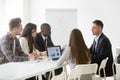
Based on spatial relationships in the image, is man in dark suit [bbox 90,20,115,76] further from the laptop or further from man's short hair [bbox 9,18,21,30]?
man's short hair [bbox 9,18,21,30]

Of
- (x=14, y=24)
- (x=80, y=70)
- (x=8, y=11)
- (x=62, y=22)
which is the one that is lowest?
(x=80, y=70)

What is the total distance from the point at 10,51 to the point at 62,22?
371 cm

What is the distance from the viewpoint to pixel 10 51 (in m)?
3.46

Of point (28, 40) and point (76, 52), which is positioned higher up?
point (28, 40)

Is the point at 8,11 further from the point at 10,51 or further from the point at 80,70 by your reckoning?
the point at 80,70

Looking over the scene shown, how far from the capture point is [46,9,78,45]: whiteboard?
273 inches

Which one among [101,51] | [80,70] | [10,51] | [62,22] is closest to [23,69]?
[10,51]

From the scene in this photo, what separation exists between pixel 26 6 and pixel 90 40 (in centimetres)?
224

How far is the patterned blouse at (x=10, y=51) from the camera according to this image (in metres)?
3.46

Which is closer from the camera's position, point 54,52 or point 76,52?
point 76,52

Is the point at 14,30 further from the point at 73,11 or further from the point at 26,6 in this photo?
the point at 26,6

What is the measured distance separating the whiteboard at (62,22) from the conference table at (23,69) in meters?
3.29

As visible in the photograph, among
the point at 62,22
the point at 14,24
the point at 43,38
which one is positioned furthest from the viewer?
the point at 62,22

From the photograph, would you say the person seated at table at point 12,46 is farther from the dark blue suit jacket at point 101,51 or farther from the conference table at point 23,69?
the dark blue suit jacket at point 101,51
